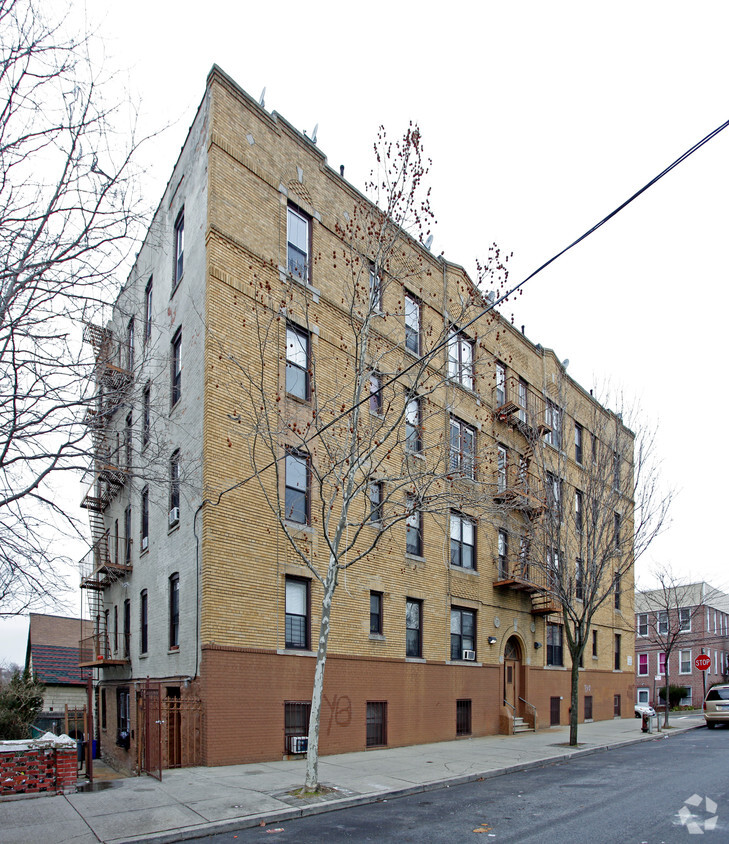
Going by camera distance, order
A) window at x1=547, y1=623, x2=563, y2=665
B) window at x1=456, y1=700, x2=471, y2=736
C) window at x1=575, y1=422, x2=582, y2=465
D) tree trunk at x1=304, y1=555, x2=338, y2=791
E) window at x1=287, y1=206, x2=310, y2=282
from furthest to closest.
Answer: window at x1=575, y1=422, x2=582, y2=465 < window at x1=547, y1=623, x2=563, y2=665 < window at x1=456, y1=700, x2=471, y2=736 < window at x1=287, y1=206, x2=310, y2=282 < tree trunk at x1=304, y1=555, x2=338, y2=791

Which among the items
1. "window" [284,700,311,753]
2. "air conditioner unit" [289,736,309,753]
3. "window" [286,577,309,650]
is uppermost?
"window" [286,577,309,650]

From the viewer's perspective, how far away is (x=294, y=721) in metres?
15.6

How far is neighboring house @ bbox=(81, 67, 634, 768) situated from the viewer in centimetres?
1444

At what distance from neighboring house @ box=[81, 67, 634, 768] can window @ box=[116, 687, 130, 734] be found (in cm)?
10

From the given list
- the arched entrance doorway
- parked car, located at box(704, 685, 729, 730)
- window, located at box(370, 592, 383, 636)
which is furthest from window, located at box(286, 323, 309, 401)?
parked car, located at box(704, 685, 729, 730)

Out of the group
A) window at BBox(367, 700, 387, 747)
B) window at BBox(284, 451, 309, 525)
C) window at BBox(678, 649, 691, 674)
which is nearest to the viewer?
window at BBox(284, 451, 309, 525)

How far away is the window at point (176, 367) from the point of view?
17.6 meters

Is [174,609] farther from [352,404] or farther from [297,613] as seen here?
[352,404]

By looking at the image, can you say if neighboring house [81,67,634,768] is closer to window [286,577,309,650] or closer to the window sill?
window [286,577,309,650]

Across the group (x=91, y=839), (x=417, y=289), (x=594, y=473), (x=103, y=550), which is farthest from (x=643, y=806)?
(x=103, y=550)

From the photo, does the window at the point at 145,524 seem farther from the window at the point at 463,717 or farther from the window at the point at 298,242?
the window at the point at 463,717

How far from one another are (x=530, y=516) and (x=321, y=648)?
46.2ft

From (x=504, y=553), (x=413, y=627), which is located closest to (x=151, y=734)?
(x=413, y=627)

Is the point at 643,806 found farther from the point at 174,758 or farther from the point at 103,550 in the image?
the point at 103,550
